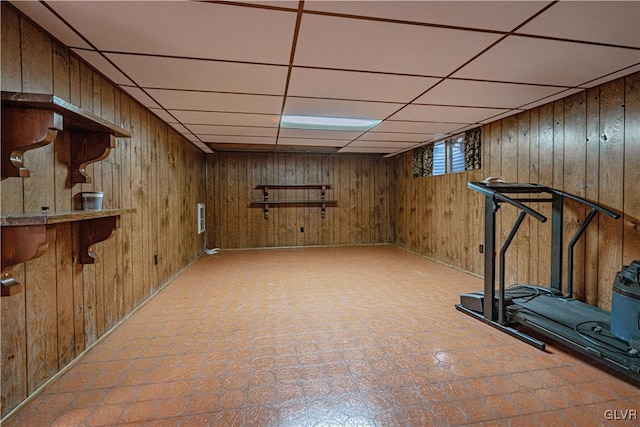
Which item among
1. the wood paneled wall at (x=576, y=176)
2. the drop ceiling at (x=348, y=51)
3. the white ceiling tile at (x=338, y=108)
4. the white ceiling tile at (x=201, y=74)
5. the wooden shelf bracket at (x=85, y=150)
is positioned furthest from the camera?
the white ceiling tile at (x=338, y=108)

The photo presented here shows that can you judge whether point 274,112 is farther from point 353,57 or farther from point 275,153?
point 275,153

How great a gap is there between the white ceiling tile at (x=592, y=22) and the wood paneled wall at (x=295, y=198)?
5.22 m

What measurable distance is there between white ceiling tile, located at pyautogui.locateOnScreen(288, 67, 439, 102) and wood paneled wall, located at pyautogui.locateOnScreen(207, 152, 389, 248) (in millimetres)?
3944

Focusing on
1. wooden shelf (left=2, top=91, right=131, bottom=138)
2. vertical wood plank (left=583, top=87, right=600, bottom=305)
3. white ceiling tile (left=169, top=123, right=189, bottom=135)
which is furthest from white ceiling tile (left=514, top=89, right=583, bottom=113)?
white ceiling tile (left=169, top=123, right=189, bottom=135)

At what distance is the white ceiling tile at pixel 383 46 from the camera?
1.69 metres

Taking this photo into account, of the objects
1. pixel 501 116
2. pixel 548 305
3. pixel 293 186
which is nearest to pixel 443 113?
pixel 501 116

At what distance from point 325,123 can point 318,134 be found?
593mm

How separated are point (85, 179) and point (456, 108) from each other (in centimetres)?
324

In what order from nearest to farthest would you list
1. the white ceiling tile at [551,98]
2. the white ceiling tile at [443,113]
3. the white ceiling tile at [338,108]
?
1. the white ceiling tile at [551,98]
2. the white ceiling tile at [338,108]
3. the white ceiling tile at [443,113]

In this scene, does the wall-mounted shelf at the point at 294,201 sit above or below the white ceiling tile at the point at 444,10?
below

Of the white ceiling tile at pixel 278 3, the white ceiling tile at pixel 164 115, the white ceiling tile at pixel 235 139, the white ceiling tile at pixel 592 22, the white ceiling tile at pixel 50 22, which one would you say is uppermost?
the white ceiling tile at pixel 235 139

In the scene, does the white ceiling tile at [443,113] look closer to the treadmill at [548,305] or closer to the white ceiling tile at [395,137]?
the white ceiling tile at [395,137]

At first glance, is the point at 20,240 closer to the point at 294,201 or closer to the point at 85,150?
the point at 85,150

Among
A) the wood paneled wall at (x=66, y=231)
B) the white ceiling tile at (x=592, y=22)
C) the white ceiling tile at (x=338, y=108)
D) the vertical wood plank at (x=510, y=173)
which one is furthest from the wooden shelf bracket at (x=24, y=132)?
the vertical wood plank at (x=510, y=173)
